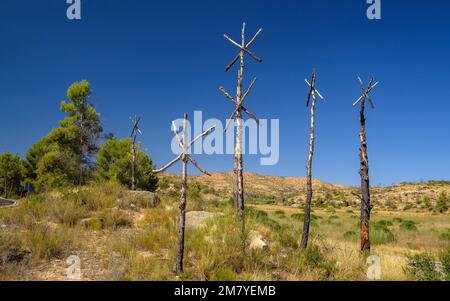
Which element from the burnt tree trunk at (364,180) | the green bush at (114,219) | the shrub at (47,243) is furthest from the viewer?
the burnt tree trunk at (364,180)

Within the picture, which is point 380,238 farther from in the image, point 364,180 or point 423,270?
point 423,270

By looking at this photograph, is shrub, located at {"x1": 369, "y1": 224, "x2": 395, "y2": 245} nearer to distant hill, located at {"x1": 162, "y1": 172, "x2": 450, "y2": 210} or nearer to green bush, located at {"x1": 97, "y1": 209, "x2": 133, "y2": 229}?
green bush, located at {"x1": 97, "y1": 209, "x2": 133, "y2": 229}

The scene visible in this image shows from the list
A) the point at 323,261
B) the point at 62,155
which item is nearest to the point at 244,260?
the point at 323,261

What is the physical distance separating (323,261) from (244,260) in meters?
2.97

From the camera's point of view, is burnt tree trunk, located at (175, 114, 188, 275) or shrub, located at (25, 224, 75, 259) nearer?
burnt tree trunk, located at (175, 114, 188, 275)

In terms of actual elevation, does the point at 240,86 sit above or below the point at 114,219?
above

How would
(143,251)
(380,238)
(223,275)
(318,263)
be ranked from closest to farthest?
(223,275) < (318,263) < (143,251) < (380,238)

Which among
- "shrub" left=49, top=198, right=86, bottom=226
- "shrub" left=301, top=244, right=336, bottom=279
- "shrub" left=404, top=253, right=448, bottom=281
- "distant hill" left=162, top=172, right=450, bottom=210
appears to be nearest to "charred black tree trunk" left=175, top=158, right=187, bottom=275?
"shrub" left=301, top=244, right=336, bottom=279

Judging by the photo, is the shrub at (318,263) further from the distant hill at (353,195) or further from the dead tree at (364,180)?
the distant hill at (353,195)

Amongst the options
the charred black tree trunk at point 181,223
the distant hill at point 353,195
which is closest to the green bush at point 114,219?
the charred black tree trunk at point 181,223

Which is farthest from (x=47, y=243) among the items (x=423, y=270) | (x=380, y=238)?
(x=380, y=238)

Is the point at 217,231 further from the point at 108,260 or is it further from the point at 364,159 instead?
the point at 364,159

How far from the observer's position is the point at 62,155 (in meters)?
34.4

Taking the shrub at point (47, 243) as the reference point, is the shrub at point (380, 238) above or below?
below
